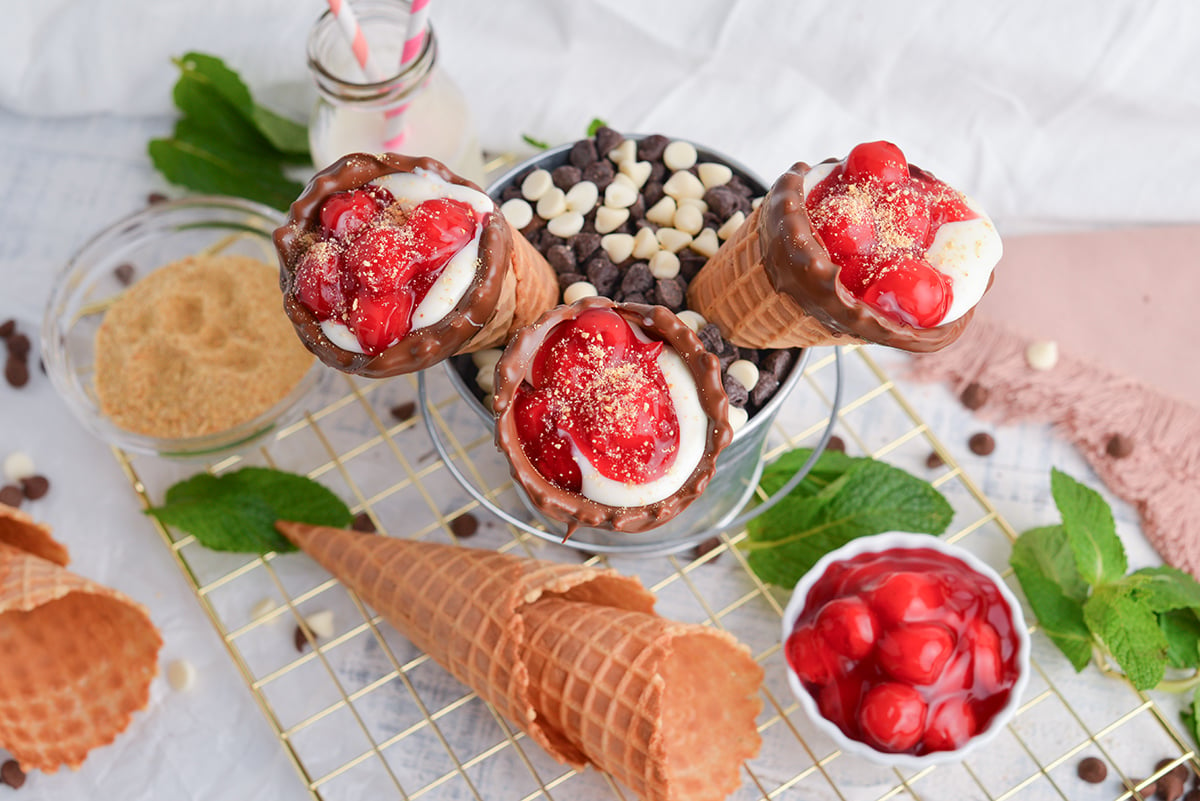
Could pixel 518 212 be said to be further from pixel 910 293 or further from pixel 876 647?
pixel 876 647

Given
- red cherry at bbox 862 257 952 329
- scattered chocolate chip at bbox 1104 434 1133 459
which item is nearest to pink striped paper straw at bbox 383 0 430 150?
red cherry at bbox 862 257 952 329

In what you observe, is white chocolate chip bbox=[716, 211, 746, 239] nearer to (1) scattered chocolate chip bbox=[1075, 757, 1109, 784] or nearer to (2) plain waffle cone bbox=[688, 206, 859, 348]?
(2) plain waffle cone bbox=[688, 206, 859, 348]

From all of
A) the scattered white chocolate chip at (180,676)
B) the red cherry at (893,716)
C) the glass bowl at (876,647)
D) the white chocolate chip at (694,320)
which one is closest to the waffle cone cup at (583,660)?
the glass bowl at (876,647)

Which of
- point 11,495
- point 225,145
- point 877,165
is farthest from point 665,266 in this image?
point 11,495

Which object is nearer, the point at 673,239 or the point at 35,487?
the point at 673,239

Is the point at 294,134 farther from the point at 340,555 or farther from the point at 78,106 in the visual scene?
the point at 340,555

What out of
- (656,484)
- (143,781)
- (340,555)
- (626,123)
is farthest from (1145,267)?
(143,781)
